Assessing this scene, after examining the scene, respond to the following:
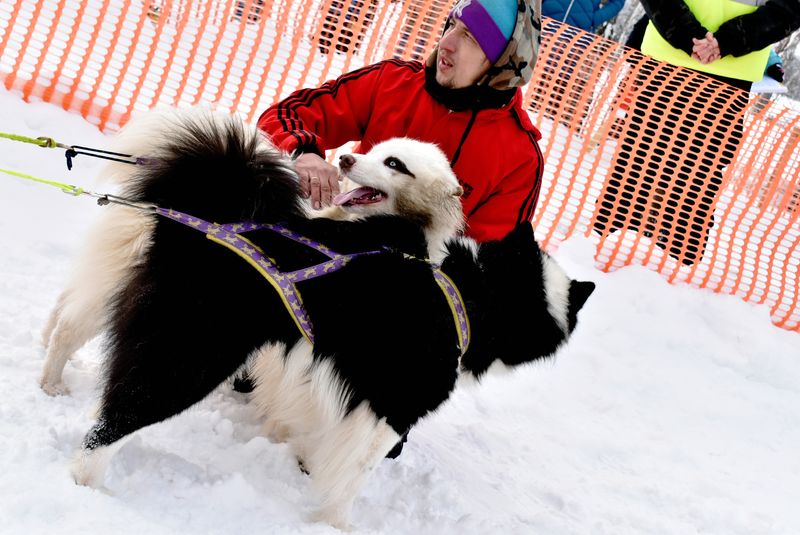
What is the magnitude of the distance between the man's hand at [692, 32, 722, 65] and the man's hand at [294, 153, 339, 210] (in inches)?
127

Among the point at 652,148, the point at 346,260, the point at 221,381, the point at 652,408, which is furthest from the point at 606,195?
the point at 221,381

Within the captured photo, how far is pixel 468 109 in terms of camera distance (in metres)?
2.76

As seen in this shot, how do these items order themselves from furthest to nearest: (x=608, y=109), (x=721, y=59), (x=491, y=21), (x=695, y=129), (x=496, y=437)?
(x=608, y=109) → (x=695, y=129) → (x=721, y=59) → (x=496, y=437) → (x=491, y=21)

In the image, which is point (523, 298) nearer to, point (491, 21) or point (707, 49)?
point (491, 21)

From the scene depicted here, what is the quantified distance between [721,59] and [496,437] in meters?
3.09

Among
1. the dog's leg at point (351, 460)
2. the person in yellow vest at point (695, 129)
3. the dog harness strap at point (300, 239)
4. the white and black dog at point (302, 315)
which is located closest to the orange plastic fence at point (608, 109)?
the person in yellow vest at point (695, 129)

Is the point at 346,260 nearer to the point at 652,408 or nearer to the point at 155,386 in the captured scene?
the point at 155,386

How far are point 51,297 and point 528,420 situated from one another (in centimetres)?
231

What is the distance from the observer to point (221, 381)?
192 centimetres

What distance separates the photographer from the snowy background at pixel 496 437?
193 centimetres

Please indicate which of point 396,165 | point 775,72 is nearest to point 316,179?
point 396,165

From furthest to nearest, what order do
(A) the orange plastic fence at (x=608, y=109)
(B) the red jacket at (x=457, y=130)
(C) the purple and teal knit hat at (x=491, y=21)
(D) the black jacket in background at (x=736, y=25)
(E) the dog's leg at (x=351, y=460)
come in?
1. (A) the orange plastic fence at (x=608, y=109)
2. (D) the black jacket in background at (x=736, y=25)
3. (B) the red jacket at (x=457, y=130)
4. (C) the purple and teal knit hat at (x=491, y=21)
5. (E) the dog's leg at (x=351, y=460)

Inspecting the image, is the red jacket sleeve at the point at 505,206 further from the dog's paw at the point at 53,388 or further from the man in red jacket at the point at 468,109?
the dog's paw at the point at 53,388

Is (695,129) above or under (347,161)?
above
